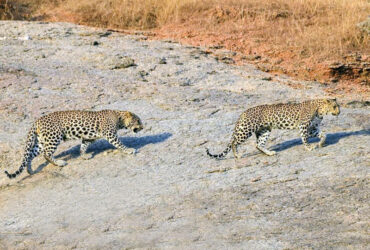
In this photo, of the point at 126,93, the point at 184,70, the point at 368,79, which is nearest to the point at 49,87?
the point at 126,93

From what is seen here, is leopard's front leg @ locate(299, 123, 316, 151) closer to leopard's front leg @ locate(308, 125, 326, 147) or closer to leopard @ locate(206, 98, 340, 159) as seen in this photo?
leopard @ locate(206, 98, 340, 159)

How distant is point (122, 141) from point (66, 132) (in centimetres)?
115

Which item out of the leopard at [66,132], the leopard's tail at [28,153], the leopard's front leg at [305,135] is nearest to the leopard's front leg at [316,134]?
the leopard's front leg at [305,135]

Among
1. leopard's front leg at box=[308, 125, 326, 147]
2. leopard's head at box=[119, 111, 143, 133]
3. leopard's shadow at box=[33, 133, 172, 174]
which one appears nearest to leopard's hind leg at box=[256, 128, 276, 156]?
leopard's front leg at box=[308, 125, 326, 147]

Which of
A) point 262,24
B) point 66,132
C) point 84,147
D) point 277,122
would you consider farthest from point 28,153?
point 262,24

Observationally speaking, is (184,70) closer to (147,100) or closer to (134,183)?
(147,100)

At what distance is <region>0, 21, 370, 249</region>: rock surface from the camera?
7.49m

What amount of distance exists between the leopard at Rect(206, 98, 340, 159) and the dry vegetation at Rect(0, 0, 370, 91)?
6128 millimetres

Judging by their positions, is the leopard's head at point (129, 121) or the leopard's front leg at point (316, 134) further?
the leopard's head at point (129, 121)

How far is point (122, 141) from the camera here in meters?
11.0

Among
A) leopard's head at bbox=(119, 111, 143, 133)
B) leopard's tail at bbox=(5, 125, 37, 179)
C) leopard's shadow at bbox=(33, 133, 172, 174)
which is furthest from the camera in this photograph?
leopard's head at bbox=(119, 111, 143, 133)

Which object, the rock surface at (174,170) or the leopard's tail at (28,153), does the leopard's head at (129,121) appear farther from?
the leopard's tail at (28,153)

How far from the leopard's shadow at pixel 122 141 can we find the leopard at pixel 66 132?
25 centimetres

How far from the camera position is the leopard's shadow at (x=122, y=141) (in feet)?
34.7
